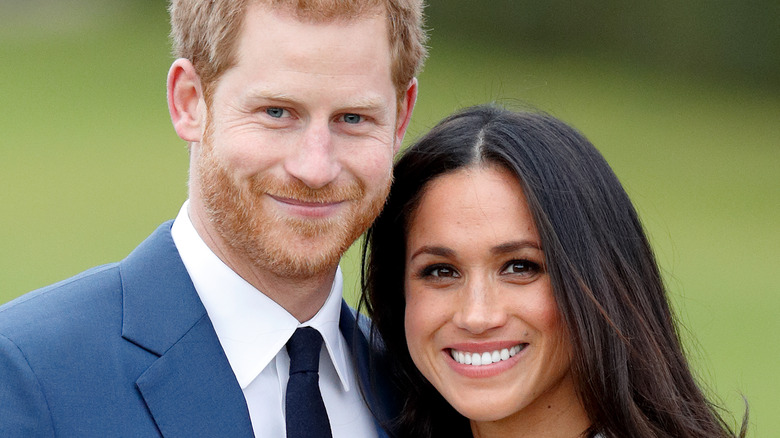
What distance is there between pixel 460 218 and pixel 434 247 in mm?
122

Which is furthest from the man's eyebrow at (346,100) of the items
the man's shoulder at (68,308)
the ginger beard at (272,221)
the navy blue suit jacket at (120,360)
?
the man's shoulder at (68,308)

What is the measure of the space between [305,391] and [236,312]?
286mm

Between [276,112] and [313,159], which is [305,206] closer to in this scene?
[313,159]

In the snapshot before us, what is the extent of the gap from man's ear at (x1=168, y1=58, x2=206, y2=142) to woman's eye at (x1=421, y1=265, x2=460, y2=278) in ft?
2.57

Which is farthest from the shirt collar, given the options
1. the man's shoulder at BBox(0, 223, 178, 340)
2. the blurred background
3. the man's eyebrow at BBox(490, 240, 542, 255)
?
the blurred background

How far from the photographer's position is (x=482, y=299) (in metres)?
3.23

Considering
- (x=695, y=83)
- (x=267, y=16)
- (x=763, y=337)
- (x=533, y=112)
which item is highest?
(x=267, y=16)

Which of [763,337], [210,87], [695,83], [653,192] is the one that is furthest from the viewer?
[695,83]

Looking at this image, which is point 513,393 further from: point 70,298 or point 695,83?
point 695,83

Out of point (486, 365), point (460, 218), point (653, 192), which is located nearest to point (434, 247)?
point (460, 218)

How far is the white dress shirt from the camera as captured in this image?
301 cm

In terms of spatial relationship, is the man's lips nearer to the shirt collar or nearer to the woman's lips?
the shirt collar

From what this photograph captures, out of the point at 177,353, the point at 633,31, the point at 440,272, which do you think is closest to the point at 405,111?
the point at 440,272

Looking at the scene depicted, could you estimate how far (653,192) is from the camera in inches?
778
